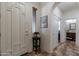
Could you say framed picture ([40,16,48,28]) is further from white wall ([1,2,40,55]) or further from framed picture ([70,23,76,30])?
framed picture ([70,23,76,30])

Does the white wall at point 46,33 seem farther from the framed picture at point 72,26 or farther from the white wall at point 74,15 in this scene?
the framed picture at point 72,26

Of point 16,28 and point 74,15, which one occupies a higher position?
point 74,15

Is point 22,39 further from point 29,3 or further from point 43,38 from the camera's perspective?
point 29,3

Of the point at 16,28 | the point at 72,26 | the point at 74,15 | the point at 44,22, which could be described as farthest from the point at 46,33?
the point at 72,26

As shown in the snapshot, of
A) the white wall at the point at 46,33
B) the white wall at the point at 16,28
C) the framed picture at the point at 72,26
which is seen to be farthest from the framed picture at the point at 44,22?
the framed picture at the point at 72,26

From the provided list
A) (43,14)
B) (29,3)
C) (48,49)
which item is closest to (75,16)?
(43,14)

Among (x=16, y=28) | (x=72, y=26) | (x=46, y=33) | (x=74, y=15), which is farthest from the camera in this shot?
(x=72, y=26)

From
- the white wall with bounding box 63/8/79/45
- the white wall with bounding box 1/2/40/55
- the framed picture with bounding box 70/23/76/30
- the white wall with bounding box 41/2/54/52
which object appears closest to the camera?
the white wall with bounding box 1/2/40/55

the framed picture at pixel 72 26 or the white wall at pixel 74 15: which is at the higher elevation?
the white wall at pixel 74 15

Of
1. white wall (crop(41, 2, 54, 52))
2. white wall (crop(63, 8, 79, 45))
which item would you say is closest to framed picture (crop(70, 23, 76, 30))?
white wall (crop(63, 8, 79, 45))

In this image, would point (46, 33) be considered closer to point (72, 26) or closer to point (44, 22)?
point (44, 22)

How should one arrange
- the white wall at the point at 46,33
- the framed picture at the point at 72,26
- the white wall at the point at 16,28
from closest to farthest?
the white wall at the point at 16,28
the white wall at the point at 46,33
the framed picture at the point at 72,26

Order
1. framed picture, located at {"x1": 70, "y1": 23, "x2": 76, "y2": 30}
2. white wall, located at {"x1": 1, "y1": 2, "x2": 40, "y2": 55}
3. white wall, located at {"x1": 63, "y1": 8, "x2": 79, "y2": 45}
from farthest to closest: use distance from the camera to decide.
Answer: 1. framed picture, located at {"x1": 70, "y1": 23, "x2": 76, "y2": 30}
2. white wall, located at {"x1": 63, "y1": 8, "x2": 79, "y2": 45}
3. white wall, located at {"x1": 1, "y1": 2, "x2": 40, "y2": 55}

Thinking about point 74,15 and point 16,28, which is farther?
point 74,15
